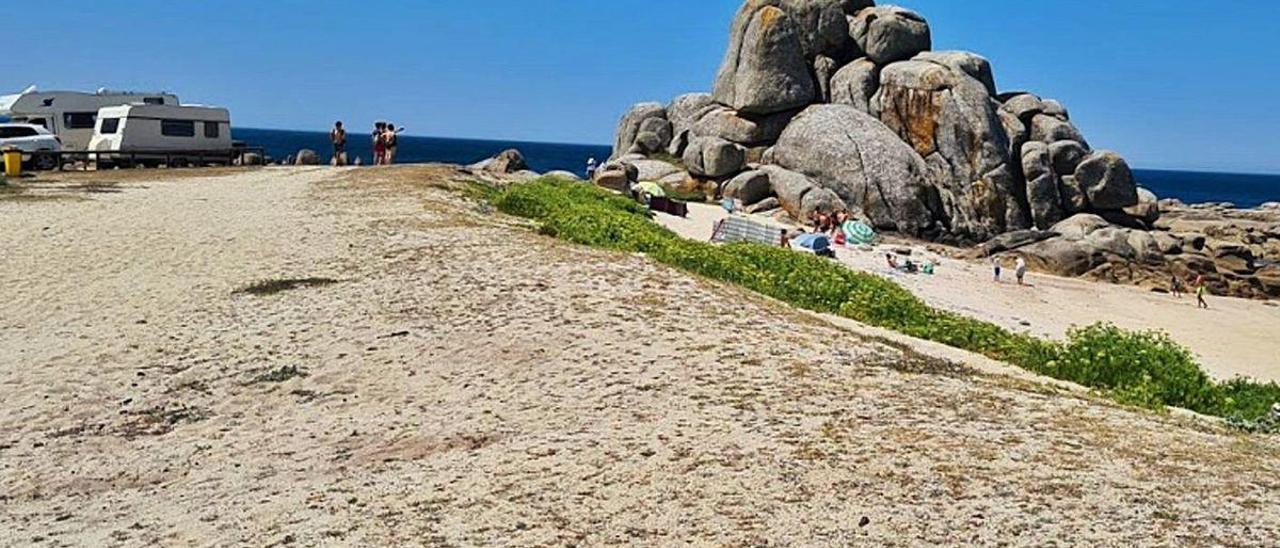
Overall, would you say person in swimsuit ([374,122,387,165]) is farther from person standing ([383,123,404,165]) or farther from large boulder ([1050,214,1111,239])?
→ large boulder ([1050,214,1111,239])

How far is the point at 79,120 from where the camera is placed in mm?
56688

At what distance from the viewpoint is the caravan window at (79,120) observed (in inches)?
2219

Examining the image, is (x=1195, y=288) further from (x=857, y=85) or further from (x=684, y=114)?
(x=684, y=114)

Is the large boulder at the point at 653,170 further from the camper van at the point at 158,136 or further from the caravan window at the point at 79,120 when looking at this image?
the caravan window at the point at 79,120

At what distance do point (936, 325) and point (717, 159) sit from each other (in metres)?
41.2

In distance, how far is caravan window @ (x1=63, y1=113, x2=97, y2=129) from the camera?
56.4 meters

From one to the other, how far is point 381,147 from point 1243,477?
53.1m

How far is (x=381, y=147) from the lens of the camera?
58.6m

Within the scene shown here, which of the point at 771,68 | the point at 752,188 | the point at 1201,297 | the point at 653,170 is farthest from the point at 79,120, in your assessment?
the point at 1201,297

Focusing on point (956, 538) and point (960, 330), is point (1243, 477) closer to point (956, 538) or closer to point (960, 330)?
point (956, 538)

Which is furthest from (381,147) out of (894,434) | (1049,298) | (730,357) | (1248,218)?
(1248,218)

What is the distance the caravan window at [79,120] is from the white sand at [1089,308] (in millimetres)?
30796

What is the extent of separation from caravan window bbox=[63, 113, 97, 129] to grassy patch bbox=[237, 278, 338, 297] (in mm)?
41964

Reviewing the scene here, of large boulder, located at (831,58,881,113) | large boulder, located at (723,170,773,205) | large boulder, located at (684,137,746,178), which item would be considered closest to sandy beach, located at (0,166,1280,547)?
large boulder, located at (723,170,773,205)
